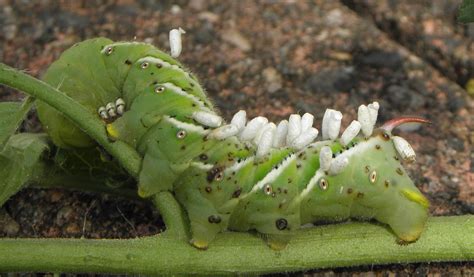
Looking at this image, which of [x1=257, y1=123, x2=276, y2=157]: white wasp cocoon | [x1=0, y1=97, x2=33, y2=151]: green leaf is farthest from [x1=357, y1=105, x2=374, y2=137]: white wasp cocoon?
[x1=0, y1=97, x2=33, y2=151]: green leaf

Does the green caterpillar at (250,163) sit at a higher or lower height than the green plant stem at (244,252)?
higher

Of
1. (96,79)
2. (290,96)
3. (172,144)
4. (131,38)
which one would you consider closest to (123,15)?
A: (131,38)

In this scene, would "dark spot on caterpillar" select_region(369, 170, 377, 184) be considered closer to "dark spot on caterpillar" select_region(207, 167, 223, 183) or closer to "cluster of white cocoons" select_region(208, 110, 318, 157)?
"cluster of white cocoons" select_region(208, 110, 318, 157)

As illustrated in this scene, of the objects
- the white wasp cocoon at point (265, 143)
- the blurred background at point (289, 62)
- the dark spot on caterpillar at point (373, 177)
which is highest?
the white wasp cocoon at point (265, 143)

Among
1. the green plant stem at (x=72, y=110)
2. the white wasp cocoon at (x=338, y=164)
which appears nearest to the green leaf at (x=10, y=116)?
the green plant stem at (x=72, y=110)

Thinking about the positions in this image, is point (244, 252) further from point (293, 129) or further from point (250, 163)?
point (293, 129)

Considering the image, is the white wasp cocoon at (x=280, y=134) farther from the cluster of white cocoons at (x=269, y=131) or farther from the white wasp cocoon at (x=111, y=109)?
the white wasp cocoon at (x=111, y=109)

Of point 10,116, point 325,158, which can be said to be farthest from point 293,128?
point 10,116

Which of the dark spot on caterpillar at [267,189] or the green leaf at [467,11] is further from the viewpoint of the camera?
the green leaf at [467,11]
